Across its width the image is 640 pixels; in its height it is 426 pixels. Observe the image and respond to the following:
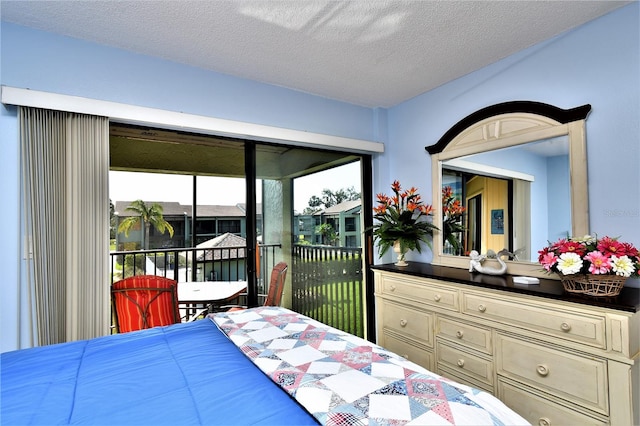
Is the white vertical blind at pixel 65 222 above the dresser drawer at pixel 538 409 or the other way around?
above

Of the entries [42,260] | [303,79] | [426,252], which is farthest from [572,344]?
[42,260]

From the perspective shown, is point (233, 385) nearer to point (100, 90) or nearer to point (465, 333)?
point (465, 333)

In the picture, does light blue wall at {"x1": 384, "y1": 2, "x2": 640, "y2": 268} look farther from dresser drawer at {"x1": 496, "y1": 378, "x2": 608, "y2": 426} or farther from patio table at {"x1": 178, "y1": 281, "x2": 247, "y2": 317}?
patio table at {"x1": 178, "y1": 281, "x2": 247, "y2": 317}

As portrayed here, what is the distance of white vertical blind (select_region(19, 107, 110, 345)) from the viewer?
1949mm

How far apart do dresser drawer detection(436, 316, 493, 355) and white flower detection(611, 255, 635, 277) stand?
773 mm

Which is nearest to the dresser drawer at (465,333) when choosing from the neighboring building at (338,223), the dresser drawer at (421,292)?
the dresser drawer at (421,292)

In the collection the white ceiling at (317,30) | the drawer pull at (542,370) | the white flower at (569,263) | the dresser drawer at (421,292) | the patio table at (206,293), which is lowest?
the drawer pull at (542,370)

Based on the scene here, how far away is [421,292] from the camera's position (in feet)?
8.36

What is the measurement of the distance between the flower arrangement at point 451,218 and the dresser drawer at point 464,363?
33.2 inches

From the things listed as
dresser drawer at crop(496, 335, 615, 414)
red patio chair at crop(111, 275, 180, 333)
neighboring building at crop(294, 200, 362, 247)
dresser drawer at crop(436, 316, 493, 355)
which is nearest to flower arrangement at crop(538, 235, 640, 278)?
dresser drawer at crop(496, 335, 615, 414)

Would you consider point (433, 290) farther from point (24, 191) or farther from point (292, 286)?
point (24, 191)

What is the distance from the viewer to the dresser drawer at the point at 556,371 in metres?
1.61

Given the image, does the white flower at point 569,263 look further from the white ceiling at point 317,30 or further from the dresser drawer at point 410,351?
the white ceiling at point 317,30

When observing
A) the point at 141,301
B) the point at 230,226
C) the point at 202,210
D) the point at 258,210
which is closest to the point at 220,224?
the point at 230,226
